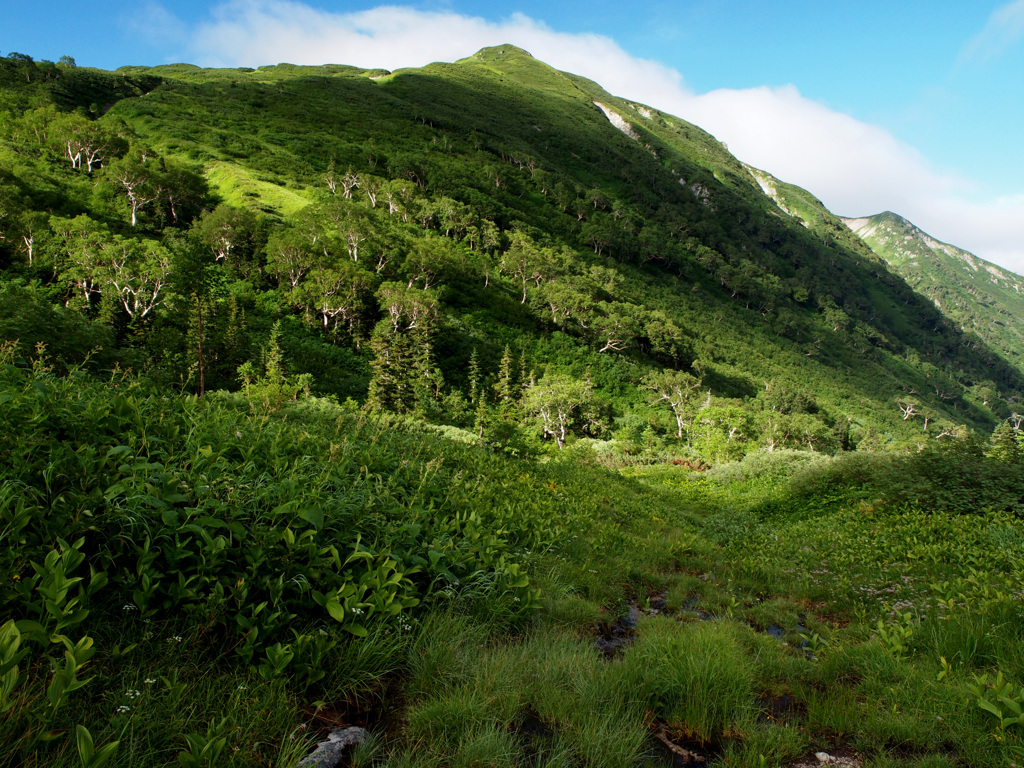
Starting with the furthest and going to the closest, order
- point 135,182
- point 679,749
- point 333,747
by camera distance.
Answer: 1. point 135,182
2. point 679,749
3. point 333,747

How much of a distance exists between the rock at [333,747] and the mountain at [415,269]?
165 inches

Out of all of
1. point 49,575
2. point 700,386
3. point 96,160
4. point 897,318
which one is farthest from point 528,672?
point 897,318

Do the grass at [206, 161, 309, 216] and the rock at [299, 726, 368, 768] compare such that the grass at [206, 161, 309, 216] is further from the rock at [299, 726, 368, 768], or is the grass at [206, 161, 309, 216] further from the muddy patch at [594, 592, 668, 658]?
the rock at [299, 726, 368, 768]

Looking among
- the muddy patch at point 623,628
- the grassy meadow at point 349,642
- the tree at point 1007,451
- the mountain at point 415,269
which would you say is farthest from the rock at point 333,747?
the tree at point 1007,451

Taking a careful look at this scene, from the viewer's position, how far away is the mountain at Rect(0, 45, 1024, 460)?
3500cm

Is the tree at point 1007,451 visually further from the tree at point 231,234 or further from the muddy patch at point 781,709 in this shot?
the tree at point 231,234

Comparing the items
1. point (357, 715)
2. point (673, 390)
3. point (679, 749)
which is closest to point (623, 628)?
point (679, 749)

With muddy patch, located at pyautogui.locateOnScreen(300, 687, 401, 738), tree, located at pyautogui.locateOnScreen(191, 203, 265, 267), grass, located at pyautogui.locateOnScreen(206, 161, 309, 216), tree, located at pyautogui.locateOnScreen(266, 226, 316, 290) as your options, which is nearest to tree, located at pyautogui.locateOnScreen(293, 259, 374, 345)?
tree, located at pyautogui.locateOnScreen(266, 226, 316, 290)

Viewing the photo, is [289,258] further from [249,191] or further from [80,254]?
[249,191]

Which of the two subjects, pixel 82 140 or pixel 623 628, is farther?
pixel 82 140

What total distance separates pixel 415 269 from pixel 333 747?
55.2 meters

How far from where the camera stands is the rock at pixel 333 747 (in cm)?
196

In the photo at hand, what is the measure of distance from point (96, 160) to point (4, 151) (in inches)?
336

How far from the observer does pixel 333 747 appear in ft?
6.88
